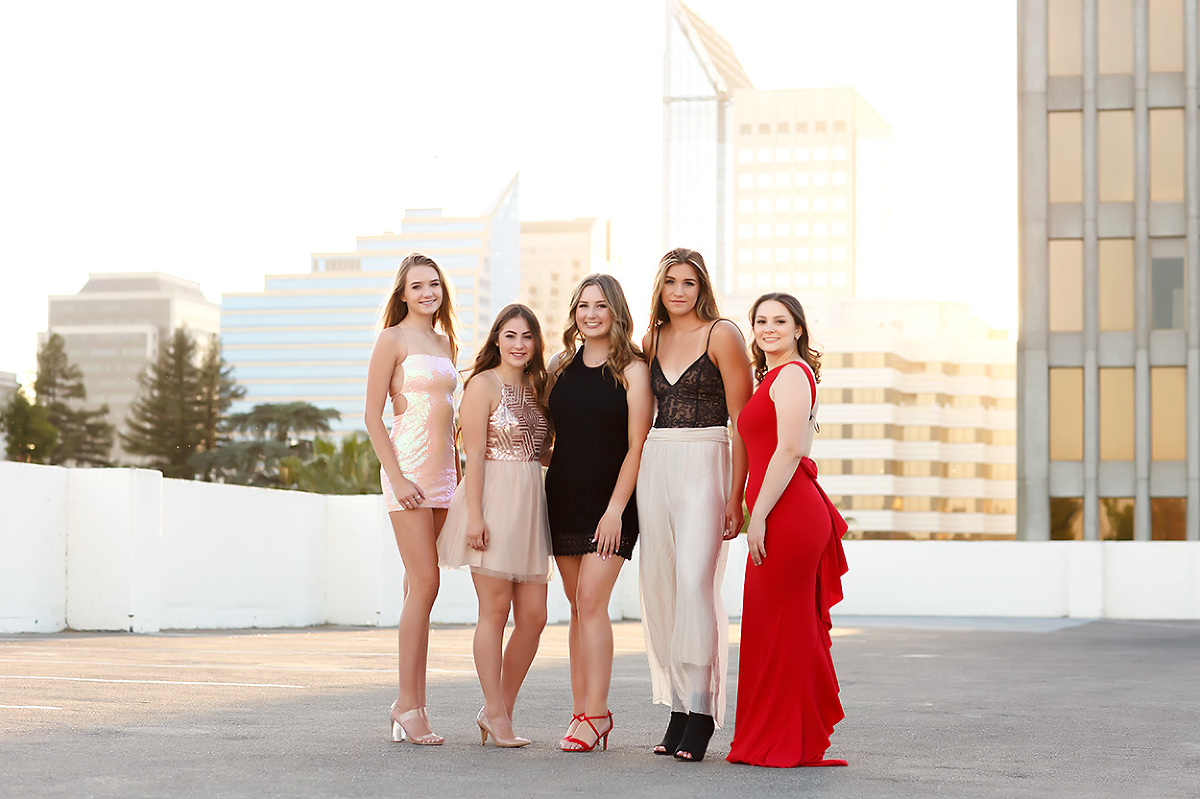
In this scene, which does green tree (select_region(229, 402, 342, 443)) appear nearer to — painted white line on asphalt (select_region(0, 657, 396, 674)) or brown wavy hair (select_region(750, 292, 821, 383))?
painted white line on asphalt (select_region(0, 657, 396, 674))

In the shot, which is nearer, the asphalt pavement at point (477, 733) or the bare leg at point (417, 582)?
the asphalt pavement at point (477, 733)

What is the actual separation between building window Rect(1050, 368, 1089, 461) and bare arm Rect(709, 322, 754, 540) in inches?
1456

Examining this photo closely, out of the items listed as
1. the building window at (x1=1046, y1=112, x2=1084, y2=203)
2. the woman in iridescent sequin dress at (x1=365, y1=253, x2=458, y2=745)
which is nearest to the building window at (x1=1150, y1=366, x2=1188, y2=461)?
the building window at (x1=1046, y1=112, x2=1084, y2=203)

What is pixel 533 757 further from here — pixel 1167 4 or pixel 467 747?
pixel 1167 4

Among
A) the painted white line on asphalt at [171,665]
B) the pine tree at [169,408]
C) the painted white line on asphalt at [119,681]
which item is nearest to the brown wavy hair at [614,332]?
the painted white line on asphalt at [119,681]

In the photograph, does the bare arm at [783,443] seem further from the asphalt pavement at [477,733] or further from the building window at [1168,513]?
the building window at [1168,513]

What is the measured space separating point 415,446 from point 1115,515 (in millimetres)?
38317

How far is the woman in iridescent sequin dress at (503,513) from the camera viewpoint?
606 cm

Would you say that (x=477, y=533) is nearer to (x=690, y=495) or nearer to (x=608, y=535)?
(x=608, y=535)

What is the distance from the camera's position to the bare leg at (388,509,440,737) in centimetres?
614

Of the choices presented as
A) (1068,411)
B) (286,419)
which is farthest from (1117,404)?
(286,419)

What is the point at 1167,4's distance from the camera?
40.9 meters

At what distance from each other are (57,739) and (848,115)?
557ft

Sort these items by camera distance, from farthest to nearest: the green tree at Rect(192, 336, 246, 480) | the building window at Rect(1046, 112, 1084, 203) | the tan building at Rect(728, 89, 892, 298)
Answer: the tan building at Rect(728, 89, 892, 298)
the green tree at Rect(192, 336, 246, 480)
the building window at Rect(1046, 112, 1084, 203)
